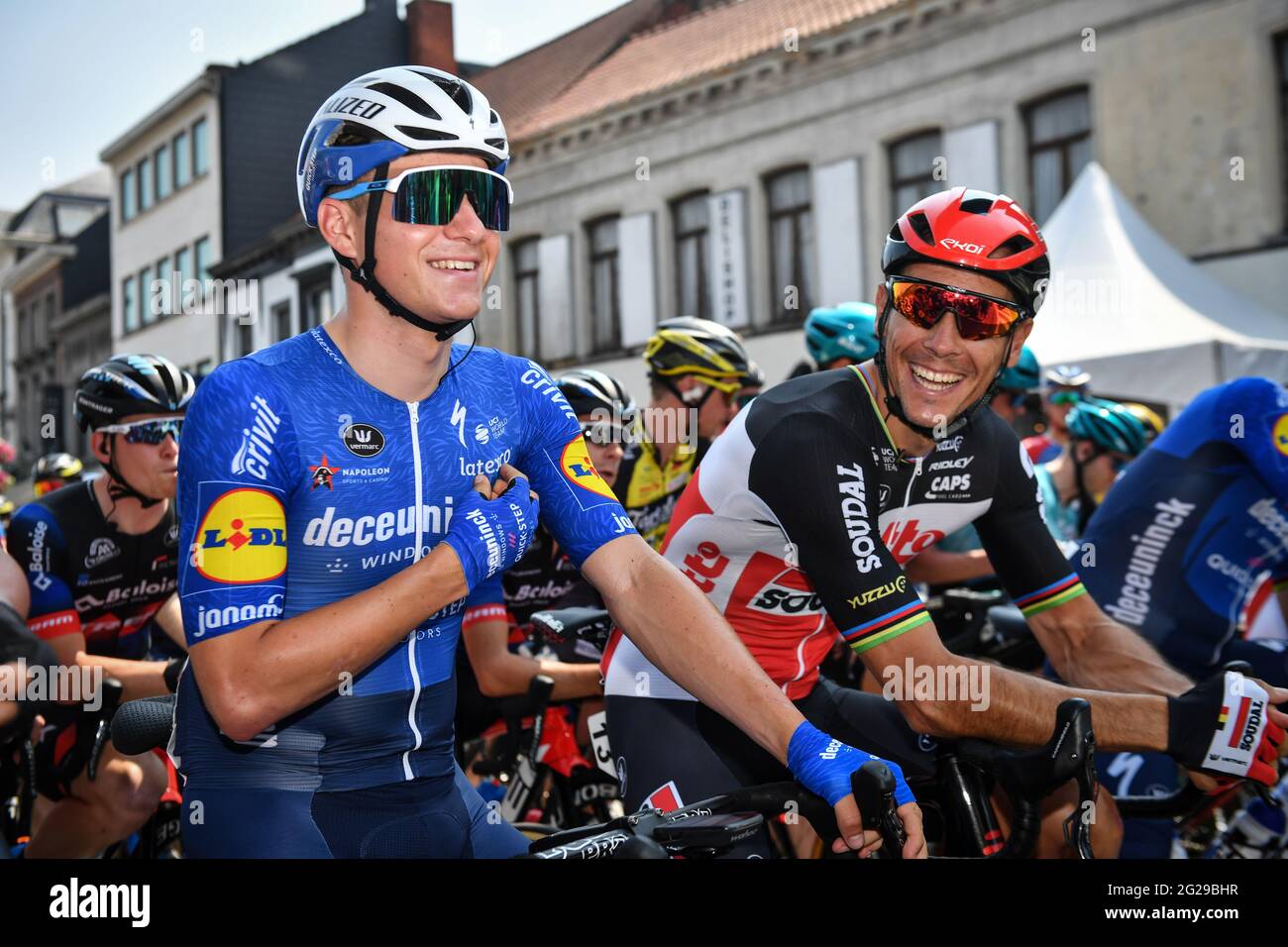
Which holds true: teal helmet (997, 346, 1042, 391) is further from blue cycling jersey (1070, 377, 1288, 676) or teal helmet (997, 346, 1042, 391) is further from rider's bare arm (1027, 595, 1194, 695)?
rider's bare arm (1027, 595, 1194, 695)

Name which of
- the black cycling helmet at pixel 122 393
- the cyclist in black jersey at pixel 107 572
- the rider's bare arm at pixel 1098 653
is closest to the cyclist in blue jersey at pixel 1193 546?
the rider's bare arm at pixel 1098 653

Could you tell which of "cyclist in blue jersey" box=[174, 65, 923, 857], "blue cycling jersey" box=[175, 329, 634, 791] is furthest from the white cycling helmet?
"blue cycling jersey" box=[175, 329, 634, 791]

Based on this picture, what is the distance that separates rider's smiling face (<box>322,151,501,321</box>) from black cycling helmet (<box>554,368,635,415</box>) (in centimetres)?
345

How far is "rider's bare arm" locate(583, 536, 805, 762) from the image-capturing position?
100 inches

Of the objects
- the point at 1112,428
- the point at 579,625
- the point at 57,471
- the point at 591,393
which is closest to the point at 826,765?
the point at 579,625

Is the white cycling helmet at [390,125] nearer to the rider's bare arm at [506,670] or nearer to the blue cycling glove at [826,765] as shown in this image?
the blue cycling glove at [826,765]

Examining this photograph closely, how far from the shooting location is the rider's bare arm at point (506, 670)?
508 centimetres

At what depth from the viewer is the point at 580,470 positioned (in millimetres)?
2812

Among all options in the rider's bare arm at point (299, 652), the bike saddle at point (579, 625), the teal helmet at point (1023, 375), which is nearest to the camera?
the rider's bare arm at point (299, 652)

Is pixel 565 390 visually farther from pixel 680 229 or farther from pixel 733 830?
pixel 680 229

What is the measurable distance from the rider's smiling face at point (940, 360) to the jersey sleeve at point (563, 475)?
942mm

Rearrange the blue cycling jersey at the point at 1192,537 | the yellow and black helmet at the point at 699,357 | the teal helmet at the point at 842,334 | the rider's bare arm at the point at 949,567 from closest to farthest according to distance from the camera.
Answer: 1. the blue cycling jersey at the point at 1192,537
2. the rider's bare arm at the point at 949,567
3. the teal helmet at the point at 842,334
4. the yellow and black helmet at the point at 699,357

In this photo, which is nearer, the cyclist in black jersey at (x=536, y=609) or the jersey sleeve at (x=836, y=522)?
the jersey sleeve at (x=836, y=522)
